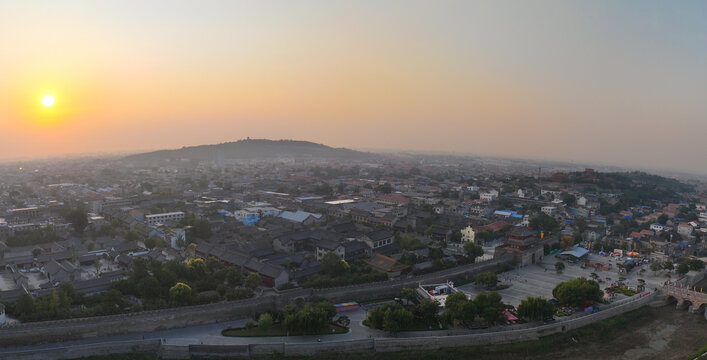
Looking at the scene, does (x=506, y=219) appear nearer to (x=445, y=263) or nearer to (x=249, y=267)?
(x=445, y=263)

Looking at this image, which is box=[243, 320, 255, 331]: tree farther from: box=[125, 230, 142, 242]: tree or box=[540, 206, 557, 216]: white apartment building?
box=[540, 206, 557, 216]: white apartment building

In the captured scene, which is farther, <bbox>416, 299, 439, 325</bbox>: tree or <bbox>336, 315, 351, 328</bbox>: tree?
<bbox>416, 299, 439, 325</bbox>: tree

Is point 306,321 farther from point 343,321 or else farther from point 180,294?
point 180,294

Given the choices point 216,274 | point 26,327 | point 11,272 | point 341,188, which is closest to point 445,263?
point 216,274

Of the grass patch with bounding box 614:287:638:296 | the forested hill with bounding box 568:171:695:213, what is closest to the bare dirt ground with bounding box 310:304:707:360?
the grass patch with bounding box 614:287:638:296

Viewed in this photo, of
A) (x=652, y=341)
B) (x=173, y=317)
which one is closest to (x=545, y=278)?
(x=652, y=341)

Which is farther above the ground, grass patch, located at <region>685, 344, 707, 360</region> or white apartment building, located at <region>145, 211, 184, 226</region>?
white apartment building, located at <region>145, 211, 184, 226</region>

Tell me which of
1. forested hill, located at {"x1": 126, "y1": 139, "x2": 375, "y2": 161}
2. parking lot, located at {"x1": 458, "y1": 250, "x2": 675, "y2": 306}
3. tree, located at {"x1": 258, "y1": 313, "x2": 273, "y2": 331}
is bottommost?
parking lot, located at {"x1": 458, "y1": 250, "x2": 675, "y2": 306}
